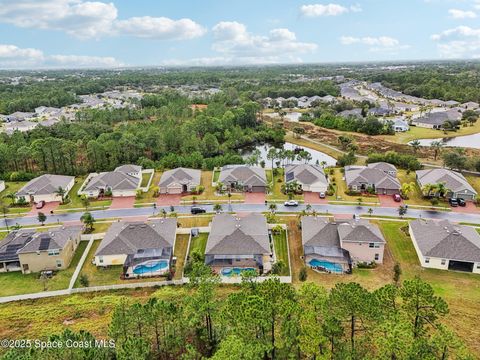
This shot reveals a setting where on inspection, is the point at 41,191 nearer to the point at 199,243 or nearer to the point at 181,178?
the point at 181,178

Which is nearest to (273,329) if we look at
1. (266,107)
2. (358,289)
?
(358,289)

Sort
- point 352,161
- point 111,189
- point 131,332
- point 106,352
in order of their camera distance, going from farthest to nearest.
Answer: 1. point 352,161
2. point 111,189
3. point 131,332
4. point 106,352

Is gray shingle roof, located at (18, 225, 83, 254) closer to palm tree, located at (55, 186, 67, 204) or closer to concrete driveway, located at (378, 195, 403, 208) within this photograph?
palm tree, located at (55, 186, 67, 204)

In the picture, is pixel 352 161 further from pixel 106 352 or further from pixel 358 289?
pixel 106 352

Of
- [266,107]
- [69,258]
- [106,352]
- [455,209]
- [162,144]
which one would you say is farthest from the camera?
[266,107]

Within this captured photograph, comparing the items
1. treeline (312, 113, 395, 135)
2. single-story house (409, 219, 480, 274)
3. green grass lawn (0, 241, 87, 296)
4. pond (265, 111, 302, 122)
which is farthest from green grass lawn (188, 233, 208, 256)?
pond (265, 111, 302, 122)

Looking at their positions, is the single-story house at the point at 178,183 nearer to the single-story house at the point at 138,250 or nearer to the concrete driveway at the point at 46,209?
the concrete driveway at the point at 46,209

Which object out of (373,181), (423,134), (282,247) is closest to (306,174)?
(373,181)
